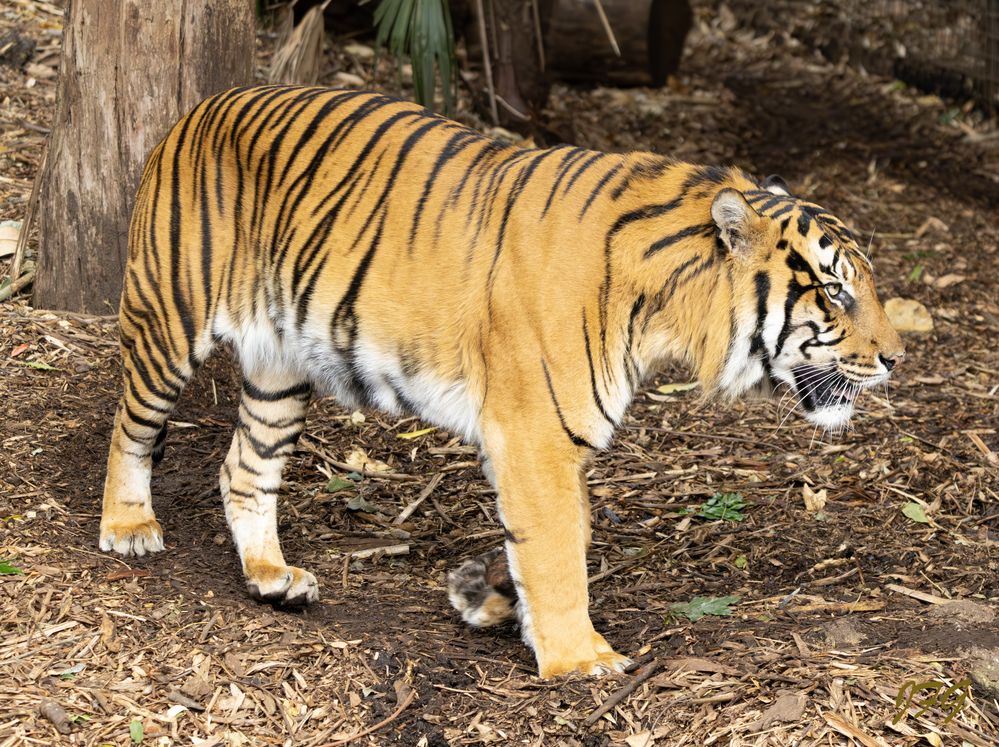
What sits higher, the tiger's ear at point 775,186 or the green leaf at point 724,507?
the tiger's ear at point 775,186

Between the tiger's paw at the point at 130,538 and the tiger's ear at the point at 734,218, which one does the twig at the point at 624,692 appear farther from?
the tiger's paw at the point at 130,538

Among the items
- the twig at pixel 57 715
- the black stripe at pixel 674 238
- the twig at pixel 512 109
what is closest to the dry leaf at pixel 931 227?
the twig at pixel 512 109

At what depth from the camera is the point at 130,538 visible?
169 inches

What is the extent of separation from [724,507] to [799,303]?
1.58m

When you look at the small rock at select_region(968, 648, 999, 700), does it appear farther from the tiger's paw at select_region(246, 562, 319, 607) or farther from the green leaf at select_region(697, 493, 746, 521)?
the tiger's paw at select_region(246, 562, 319, 607)

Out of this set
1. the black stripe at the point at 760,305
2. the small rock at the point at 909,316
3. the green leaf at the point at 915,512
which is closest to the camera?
the black stripe at the point at 760,305

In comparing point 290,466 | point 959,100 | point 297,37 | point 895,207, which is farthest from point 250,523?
point 959,100

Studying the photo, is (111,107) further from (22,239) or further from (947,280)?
(947,280)

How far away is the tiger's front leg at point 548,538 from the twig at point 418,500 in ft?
4.29

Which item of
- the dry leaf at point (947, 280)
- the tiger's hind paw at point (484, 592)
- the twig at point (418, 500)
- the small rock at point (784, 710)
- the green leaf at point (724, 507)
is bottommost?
the twig at point (418, 500)

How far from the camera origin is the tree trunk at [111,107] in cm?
517

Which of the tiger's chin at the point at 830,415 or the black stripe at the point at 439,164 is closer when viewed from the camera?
the tiger's chin at the point at 830,415

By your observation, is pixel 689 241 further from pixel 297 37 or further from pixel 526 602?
pixel 297 37

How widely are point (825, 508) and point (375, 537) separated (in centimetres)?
178
